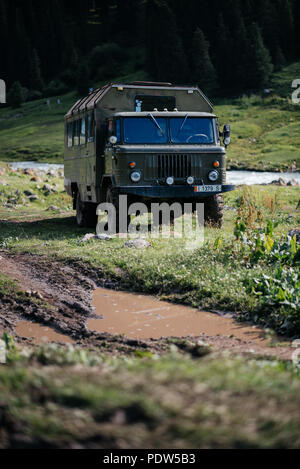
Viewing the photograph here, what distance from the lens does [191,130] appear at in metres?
14.2

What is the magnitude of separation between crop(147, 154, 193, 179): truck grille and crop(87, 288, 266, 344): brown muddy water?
5.41 m

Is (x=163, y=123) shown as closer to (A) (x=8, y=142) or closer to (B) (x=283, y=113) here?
(B) (x=283, y=113)

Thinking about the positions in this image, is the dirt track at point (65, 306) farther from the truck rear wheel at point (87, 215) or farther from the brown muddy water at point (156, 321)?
the truck rear wheel at point (87, 215)

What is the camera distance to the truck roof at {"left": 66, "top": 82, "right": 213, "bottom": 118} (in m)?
14.9

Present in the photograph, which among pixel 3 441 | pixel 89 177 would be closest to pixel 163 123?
pixel 89 177

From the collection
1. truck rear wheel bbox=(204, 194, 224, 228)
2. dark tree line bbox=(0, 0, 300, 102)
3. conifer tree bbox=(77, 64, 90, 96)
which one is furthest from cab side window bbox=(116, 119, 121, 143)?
conifer tree bbox=(77, 64, 90, 96)

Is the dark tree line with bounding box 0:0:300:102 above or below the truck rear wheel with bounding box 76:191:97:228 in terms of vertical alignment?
above

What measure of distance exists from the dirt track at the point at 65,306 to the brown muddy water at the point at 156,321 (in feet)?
0.70


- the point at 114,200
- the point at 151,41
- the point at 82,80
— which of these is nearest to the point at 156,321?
the point at 114,200

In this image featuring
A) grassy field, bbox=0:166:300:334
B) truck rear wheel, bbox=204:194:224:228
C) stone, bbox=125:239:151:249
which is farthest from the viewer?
truck rear wheel, bbox=204:194:224:228

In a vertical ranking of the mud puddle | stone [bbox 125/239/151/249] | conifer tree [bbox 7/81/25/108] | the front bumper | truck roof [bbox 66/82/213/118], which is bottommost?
the mud puddle

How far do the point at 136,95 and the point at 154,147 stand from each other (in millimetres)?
2161

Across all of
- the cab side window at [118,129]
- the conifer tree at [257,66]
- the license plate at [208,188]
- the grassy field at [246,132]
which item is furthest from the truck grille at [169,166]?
the conifer tree at [257,66]

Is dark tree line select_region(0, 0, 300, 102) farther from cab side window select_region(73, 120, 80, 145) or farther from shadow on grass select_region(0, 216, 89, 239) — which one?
shadow on grass select_region(0, 216, 89, 239)
